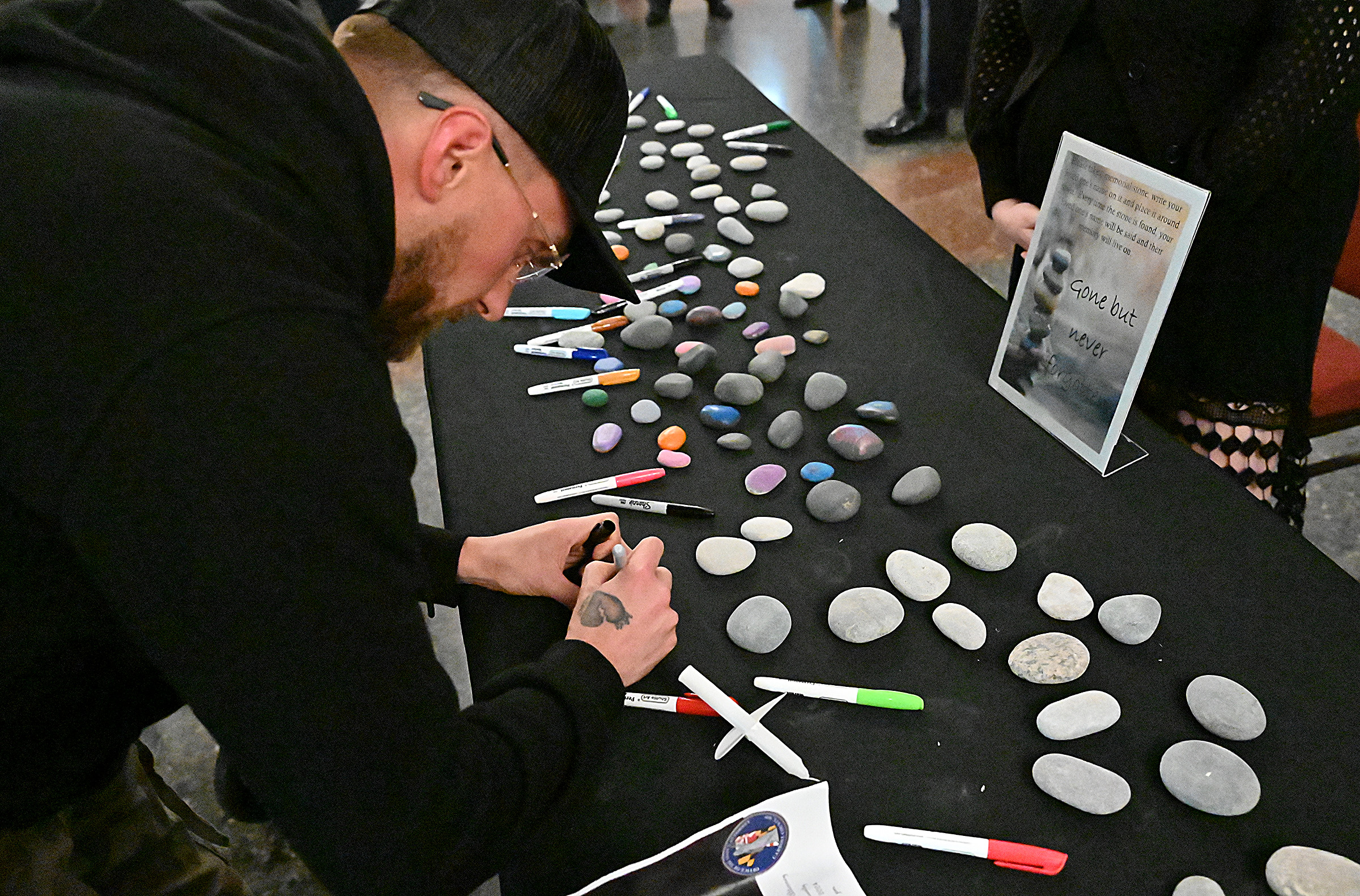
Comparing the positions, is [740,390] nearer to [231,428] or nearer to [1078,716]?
[1078,716]

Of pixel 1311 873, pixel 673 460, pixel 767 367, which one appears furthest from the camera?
pixel 767 367

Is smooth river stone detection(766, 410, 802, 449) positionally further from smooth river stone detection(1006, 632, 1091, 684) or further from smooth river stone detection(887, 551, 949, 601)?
smooth river stone detection(1006, 632, 1091, 684)

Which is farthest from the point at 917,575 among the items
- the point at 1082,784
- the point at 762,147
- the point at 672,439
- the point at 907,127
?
the point at 907,127

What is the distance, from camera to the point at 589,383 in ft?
4.12

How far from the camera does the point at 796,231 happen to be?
153 cm

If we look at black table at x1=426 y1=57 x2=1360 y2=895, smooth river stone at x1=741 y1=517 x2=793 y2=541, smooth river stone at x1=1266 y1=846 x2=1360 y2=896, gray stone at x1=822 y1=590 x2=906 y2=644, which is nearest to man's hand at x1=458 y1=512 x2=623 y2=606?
black table at x1=426 y1=57 x2=1360 y2=895

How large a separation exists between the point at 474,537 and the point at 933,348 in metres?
0.67

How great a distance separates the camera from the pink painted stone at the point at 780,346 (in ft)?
4.17

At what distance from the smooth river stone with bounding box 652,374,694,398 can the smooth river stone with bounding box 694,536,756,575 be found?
0.27 m

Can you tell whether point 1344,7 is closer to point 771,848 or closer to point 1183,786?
point 1183,786

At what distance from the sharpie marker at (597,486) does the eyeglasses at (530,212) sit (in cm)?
26

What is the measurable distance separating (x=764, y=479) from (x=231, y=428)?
2.11 feet

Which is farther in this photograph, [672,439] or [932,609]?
[672,439]

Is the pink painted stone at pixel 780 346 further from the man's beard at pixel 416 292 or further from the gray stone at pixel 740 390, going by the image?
the man's beard at pixel 416 292
